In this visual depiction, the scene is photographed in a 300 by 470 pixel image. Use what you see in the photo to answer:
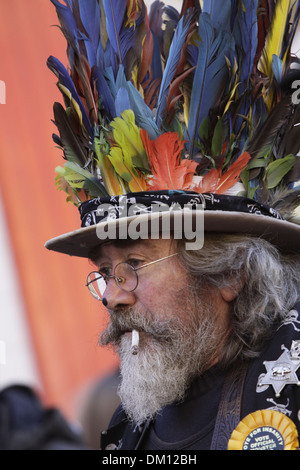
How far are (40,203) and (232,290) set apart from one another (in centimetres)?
330

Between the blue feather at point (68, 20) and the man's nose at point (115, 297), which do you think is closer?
the man's nose at point (115, 297)

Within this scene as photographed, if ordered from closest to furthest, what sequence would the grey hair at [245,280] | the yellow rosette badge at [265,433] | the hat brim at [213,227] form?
the yellow rosette badge at [265,433] < the hat brim at [213,227] < the grey hair at [245,280]

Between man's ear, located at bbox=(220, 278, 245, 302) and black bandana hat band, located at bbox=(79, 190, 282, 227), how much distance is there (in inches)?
11.1

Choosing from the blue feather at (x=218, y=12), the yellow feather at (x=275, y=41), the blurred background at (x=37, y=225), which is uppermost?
the blue feather at (x=218, y=12)

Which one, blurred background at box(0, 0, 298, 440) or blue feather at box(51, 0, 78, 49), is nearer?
blue feather at box(51, 0, 78, 49)

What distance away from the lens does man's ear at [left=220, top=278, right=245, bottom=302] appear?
7.64 feet

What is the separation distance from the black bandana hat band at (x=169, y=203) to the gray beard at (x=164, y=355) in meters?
0.37

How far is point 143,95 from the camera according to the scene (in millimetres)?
2430

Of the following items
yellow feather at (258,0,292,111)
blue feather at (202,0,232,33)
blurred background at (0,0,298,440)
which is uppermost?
blue feather at (202,0,232,33)

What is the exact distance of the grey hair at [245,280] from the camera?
2264mm

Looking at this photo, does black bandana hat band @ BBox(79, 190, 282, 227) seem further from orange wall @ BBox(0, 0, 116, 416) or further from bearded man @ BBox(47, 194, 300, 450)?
orange wall @ BBox(0, 0, 116, 416)

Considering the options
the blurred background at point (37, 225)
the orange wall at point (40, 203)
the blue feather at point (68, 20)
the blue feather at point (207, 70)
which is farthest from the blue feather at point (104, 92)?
the orange wall at point (40, 203)

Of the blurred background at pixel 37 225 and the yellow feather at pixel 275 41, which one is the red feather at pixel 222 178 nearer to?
the yellow feather at pixel 275 41

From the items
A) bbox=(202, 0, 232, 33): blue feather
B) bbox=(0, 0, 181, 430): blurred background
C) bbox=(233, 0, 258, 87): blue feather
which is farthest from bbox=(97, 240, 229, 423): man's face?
bbox=(0, 0, 181, 430): blurred background
